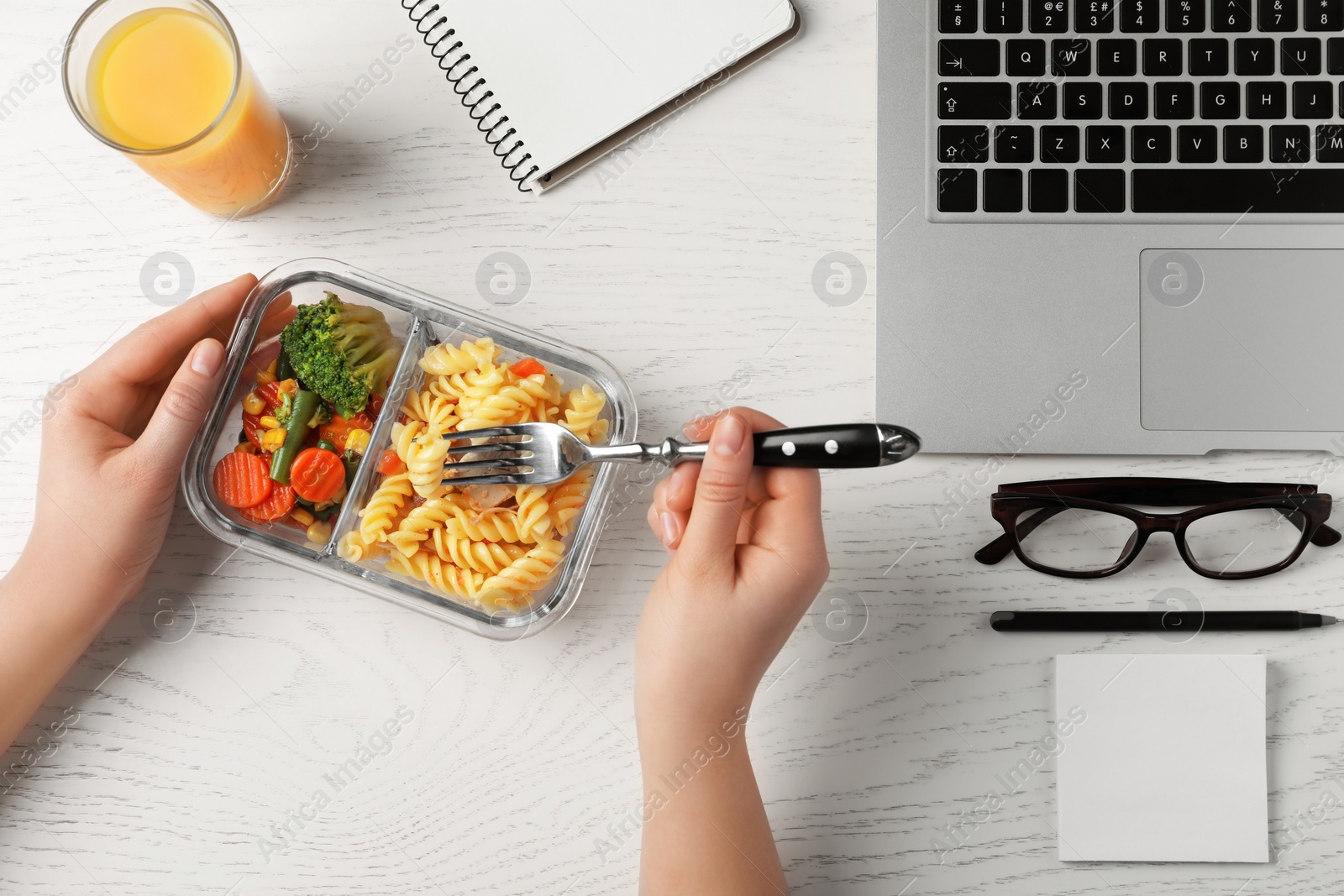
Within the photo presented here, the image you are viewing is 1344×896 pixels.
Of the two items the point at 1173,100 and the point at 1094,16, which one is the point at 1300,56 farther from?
the point at 1094,16

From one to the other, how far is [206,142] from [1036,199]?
3.54 feet

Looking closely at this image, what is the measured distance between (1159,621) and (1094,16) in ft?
2.76

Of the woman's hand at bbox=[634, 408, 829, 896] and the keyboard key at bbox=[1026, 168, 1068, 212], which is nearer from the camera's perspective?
the woman's hand at bbox=[634, 408, 829, 896]

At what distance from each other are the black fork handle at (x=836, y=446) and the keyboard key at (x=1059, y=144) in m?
0.51

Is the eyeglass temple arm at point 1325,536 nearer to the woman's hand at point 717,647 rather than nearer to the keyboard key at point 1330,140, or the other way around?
the keyboard key at point 1330,140

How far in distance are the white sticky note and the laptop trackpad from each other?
35cm

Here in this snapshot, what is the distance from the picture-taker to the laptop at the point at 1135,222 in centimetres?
117

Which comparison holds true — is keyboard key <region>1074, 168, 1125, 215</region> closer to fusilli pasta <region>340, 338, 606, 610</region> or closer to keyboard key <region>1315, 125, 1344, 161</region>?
keyboard key <region>1315, 125, 1344, 161</region>

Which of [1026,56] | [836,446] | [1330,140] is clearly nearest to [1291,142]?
[1330,140]

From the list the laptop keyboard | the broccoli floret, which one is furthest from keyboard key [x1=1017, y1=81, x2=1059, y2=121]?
the broccoli floret

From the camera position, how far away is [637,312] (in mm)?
1270

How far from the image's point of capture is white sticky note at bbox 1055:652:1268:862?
119 centimetres

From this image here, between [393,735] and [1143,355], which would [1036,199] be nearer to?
[1143,355]

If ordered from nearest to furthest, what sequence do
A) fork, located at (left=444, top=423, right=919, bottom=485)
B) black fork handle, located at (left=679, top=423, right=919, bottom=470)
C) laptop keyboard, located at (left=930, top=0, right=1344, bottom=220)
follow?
black fork handle, located at (left=679, top=423, right=919, bottom=470)
fork, located at (left=444, top=423, right=919, bottom=485)
laptop keyboard, located at (left=930, top=0, right=1344, bottom=220)
